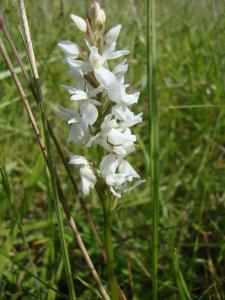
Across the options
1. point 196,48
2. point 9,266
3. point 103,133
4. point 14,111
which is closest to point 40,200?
point 14,111

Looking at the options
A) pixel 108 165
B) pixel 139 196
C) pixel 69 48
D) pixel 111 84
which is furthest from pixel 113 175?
pixel 139 196

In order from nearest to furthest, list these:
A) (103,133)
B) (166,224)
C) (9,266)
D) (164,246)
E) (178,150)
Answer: (103,133) < (9,266) < (164,246) < (166,224) < (178,150)

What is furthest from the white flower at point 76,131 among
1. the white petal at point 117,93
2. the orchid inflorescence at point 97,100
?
the white petal at point 117,93

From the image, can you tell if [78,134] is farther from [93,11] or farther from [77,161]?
[93,11]

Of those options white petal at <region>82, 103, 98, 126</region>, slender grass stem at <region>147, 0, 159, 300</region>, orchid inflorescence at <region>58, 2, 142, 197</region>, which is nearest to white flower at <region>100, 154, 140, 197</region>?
orchid inflorescence at <region>58, 2, 142, 197</region>

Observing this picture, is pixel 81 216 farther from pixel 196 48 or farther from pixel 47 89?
pixel 196 48

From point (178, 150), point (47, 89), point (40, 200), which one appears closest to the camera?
point (40, 200)
